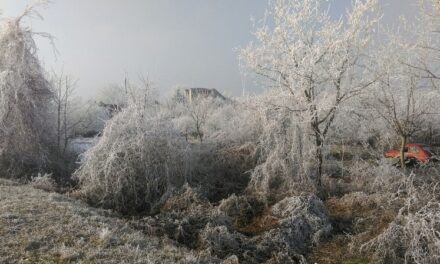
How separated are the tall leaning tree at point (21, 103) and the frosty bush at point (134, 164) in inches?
106

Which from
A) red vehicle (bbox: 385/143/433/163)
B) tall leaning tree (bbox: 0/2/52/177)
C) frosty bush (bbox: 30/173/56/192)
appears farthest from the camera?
red vehicle (bbox: 385/143/433/163)

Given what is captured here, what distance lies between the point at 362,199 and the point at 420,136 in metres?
18.3

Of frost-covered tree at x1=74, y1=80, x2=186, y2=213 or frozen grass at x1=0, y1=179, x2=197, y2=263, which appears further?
frost-covered tree at x1=74, y1=80, x2=186, y2=213

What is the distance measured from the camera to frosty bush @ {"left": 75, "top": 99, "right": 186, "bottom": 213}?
1400 centimetres

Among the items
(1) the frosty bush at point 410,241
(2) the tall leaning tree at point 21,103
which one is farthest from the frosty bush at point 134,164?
(1) the frosty bush at point 410,241

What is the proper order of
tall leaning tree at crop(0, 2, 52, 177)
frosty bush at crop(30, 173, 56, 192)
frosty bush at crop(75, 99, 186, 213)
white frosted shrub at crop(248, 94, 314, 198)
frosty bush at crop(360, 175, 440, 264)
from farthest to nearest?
tall leaning tree at crop(0, 2, 52, 177), white frosted shrub at crop(248, 94, 314, 198), frosty bush at crop(75, 99, 186, 213), frosty bush at crop(30, 173, 56, 192), frosty bush at crop(360, 175, 440, 264)

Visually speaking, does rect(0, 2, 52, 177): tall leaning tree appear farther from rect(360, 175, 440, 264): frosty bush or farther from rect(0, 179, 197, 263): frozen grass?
rect(360, 175, 440, 264): frosty bush

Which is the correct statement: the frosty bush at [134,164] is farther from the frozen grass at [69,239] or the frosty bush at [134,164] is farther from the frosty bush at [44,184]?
the frozen grass at [69,239]

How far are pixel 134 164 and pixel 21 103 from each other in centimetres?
600

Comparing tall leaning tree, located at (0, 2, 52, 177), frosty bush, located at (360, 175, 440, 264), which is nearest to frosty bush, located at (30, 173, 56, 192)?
tall leaning tree, located at (0, 2, 52, 177)

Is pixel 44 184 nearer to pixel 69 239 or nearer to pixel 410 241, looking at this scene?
pixel 69 239

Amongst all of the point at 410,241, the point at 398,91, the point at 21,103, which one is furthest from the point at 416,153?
the point at 21,103

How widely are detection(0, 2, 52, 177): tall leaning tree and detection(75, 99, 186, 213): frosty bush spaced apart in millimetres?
2693

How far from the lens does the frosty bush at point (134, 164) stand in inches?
551
